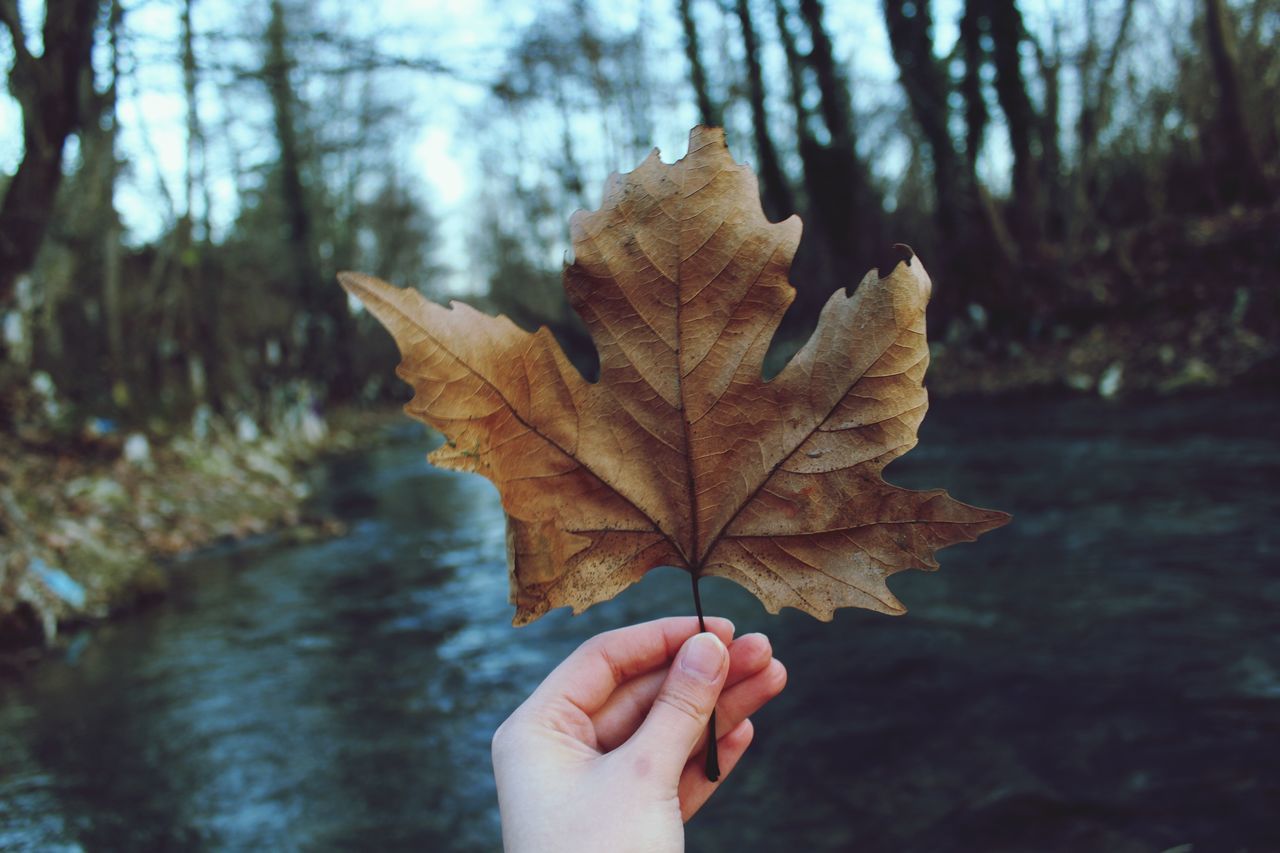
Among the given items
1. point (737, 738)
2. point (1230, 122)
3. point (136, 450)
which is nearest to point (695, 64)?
point (1230, 122)

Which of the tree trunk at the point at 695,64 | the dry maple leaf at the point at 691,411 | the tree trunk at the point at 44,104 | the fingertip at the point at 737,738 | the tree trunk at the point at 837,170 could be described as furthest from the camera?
the tree trunk at the point at 695,64

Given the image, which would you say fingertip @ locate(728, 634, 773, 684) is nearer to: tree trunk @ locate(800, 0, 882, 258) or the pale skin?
the pale skin

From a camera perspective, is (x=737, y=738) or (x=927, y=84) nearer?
(x=737, y=738)

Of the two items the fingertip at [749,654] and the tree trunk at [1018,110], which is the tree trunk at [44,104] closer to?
the fingertip at [749,654]

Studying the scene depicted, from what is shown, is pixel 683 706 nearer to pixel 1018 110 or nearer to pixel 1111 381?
pixel 1111 381

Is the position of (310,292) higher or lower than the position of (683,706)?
higher

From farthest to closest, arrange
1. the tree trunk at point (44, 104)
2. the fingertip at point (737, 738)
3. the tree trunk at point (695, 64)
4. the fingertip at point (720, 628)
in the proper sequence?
1. the tree trunk at point (695, 64)
2. the tree trunk at point (44, 104)
3. the fingertip at point (737, 738)
4. the fingertip at point (720, 628)

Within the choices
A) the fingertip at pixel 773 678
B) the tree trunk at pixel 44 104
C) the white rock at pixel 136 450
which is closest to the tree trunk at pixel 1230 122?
the tree trunk at pixel 44 104
